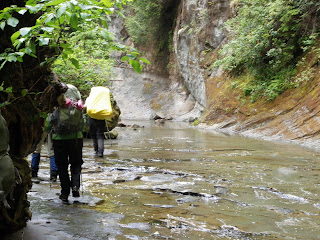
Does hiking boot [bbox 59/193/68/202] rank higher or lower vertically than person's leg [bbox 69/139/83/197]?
lower

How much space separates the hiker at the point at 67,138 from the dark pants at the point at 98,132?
13.8 ft

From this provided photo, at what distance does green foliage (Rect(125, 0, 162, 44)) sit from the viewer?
118ft

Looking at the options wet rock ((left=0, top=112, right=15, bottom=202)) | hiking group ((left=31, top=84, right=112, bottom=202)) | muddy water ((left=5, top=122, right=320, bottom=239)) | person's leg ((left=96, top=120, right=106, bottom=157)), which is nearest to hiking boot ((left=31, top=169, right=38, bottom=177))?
muddy water ((left=5, top=122, right=320, bottom=239))

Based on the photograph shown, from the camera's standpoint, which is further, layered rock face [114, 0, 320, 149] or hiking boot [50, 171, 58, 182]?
layered rock face [114, 0, 320, 149]

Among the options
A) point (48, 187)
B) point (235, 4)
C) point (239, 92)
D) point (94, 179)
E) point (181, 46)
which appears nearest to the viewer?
point (48, 187)

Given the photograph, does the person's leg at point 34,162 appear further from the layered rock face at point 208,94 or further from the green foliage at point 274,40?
the green foliage at point 274,40

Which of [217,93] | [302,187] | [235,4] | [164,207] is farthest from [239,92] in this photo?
[164,207]

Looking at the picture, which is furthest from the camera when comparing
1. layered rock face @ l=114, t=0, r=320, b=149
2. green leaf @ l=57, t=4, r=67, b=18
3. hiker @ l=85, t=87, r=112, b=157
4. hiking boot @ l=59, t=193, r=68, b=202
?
layered rock face @ l=114, t=0, r=320, b=149

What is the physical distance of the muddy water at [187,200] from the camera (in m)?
3.92

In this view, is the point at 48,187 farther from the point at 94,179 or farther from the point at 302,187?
the point at 302,187

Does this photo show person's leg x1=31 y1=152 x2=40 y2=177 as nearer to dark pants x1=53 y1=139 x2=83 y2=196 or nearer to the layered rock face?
dark pants x1=53 y1=139 x2=83 y2=196

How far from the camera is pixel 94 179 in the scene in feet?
22.0

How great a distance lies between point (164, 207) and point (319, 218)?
1.88 metres

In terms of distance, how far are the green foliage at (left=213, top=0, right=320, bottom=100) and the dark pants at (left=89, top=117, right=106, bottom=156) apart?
9077 millimetres
